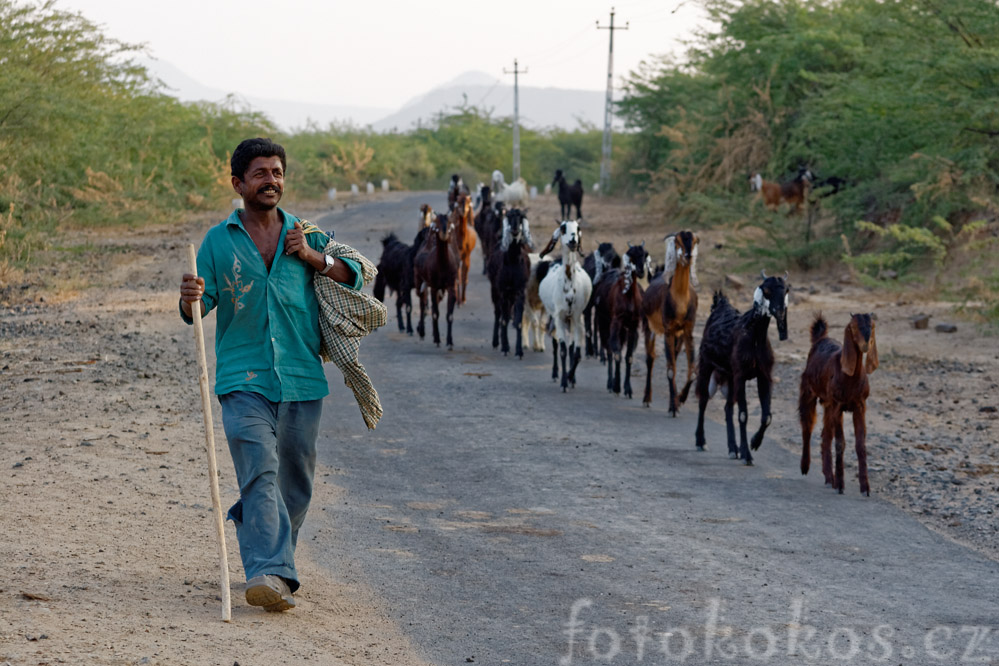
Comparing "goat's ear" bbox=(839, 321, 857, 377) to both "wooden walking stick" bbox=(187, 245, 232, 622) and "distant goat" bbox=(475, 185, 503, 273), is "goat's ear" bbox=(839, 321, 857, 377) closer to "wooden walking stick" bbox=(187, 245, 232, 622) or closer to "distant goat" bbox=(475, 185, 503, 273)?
"wooden walking stick" bbox=(187, 245, 232, 622)

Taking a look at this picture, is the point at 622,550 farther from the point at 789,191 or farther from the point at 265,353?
the point at 789,191

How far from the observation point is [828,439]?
883 cm

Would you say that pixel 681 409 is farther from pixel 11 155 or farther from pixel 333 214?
pixel 333 214

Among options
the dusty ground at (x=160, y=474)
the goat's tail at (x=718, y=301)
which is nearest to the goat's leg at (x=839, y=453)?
the dusty ground at (x=160, y=474)

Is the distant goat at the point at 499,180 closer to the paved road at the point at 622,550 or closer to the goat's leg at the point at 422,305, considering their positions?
the goat's leg at the point at 422,305

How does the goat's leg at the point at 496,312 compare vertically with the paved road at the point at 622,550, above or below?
above

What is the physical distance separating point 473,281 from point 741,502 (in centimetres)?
1481

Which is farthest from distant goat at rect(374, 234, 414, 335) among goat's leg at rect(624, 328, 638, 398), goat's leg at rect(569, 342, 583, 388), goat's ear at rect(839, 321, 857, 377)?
goat's ear at rect(839, 321, 857, 377)

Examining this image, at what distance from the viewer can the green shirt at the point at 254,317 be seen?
514cm

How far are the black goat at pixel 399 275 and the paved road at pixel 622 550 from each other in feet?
15.9

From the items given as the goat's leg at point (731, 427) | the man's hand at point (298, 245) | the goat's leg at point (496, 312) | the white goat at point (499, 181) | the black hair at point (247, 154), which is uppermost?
the white goat at point (499, 181)

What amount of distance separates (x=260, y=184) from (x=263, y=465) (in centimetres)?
126

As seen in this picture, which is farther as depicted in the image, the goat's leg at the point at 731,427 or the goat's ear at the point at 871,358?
the goat's leg at the point at 731,427

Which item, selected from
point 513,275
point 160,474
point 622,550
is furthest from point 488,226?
point 622,550
